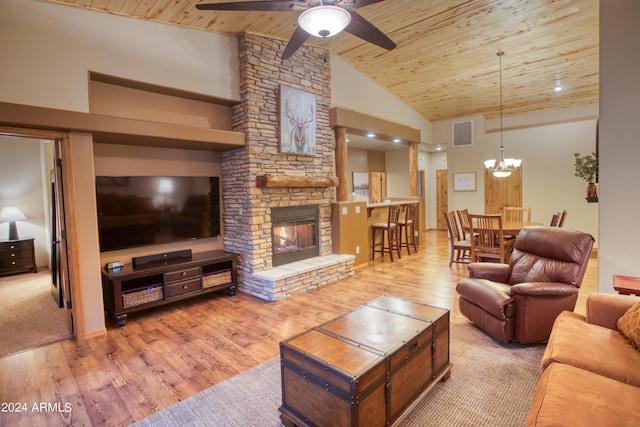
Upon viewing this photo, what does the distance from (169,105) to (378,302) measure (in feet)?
11.3

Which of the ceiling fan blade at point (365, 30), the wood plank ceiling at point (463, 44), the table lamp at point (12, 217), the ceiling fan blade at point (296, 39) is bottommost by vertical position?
the table lamp at point (12, 217)

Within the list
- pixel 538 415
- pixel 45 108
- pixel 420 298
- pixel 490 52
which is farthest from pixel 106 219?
pixel 490 52

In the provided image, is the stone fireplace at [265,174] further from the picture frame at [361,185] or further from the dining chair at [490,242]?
the picture frame at [361,185]

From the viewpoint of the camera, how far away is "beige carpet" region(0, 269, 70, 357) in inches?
128

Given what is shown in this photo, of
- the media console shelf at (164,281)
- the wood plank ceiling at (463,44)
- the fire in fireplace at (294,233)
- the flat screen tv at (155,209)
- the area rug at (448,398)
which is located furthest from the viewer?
the fire in fireplace at (294,233)

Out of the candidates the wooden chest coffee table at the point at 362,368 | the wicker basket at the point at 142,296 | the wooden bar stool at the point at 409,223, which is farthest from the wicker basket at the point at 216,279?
the wooden bar stool at the point at 409,223

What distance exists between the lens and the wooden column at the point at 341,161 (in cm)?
572

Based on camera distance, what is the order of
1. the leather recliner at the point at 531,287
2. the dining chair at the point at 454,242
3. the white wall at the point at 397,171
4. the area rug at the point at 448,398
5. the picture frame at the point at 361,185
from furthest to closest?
the white wall at the point at 397,171 → the picture frame at the point at 361,185 → the dining chair at the point at 454,242 → the leather recliner at the point at 531,287 → the area rug at the point at 448,398

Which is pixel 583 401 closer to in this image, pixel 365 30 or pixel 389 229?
A: pixel 365 30

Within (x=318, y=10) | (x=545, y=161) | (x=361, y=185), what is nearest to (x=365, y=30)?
(x=318, y=10)

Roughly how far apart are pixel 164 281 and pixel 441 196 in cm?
907

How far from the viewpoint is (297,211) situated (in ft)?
16.5

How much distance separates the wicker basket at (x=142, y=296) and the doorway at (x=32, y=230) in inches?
28.9

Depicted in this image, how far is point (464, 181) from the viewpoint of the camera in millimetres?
8609
